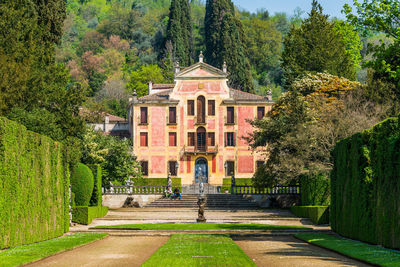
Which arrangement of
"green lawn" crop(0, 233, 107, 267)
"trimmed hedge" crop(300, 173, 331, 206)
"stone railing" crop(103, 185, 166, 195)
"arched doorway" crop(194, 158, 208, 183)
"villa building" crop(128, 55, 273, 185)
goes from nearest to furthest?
"green lawn" crop(0, 233, 107, 267) < "trimmed hedge" crop(300, 173, 331, 206) < "stone railing" crop(103, 185, 166, 195) < "villa building" crop(128, 55, 273, 185) < "arched doorway" crop(194, 158, 208, 183)

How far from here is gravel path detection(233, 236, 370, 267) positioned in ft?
54.2

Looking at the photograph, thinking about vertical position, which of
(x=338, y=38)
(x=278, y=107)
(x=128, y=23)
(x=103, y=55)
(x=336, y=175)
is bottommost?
(x=336, y=175)

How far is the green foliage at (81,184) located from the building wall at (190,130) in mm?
27547

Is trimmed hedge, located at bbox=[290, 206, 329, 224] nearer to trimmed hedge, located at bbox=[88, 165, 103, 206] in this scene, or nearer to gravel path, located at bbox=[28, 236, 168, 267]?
gravel path, located at bbox=[28, 236, 168, 267]

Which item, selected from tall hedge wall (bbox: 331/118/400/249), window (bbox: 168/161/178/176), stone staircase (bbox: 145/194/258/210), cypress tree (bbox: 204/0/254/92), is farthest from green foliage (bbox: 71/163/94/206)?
cypress tree (bbox: 204/0/254/92)

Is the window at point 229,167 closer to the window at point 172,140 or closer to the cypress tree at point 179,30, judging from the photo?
the window at point 172,140

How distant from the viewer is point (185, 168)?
67.1 metres

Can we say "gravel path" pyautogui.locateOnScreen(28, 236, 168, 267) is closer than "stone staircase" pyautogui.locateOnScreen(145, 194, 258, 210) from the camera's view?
Yes

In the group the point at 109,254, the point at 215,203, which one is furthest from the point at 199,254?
the point at 215,203

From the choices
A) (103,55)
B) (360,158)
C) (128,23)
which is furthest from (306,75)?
(128,23)

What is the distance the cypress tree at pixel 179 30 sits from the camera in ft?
327

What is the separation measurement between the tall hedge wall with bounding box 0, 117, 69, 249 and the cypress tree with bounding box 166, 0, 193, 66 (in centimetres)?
7224

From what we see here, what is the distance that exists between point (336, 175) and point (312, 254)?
10.1 m

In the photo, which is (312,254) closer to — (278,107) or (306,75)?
(278,107)
